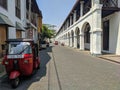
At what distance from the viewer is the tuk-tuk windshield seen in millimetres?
7910

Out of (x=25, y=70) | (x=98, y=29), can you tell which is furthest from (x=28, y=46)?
(x=98, y=29)

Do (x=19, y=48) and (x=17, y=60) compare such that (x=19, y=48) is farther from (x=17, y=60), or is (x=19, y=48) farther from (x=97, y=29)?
(x=97, y=29)

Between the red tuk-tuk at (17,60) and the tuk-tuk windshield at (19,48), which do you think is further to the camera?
the tuk-tuk windshield at (19,48)

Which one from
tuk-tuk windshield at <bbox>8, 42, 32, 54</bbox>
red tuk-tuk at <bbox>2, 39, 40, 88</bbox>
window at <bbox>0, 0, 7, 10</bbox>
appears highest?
window at <bbox>0, 0, 7, 10</bbox>

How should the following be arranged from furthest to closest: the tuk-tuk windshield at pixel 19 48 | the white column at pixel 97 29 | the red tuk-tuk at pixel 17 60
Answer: the white column at pixel 97 29 < the tuk-tuk windshield at pixel 19 48 < the red tuk-tuk at pixel 17 60

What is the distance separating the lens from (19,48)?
8.01 m

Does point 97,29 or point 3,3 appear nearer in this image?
point 3,3

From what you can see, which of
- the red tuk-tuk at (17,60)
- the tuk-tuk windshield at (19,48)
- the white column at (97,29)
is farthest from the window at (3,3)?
the white column at (97,29)

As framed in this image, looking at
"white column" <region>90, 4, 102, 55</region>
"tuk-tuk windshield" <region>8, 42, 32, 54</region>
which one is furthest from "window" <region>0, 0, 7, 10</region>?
"white column" <region>90, 4, 102, 55</region>

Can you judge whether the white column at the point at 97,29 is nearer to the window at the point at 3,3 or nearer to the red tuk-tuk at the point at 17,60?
the window at the point at 3,3

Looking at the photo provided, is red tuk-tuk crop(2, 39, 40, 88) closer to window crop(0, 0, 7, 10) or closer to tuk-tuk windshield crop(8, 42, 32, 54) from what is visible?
tuk-tuk windshield crop(8, 42, 32, 54)

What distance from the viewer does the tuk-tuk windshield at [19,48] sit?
26.0 feet

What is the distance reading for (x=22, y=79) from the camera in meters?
8.22

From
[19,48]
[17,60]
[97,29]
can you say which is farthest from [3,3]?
[97,29]
